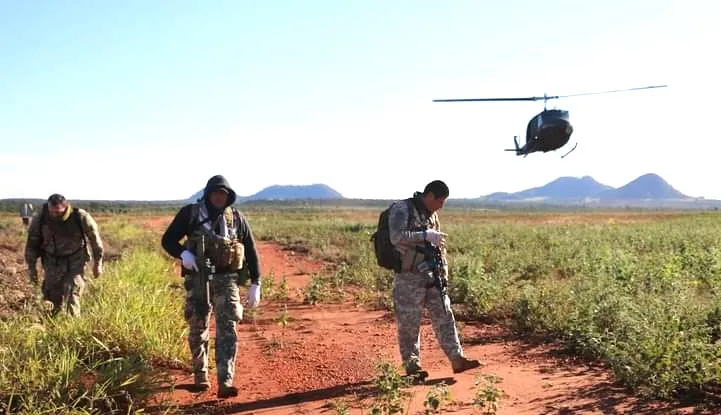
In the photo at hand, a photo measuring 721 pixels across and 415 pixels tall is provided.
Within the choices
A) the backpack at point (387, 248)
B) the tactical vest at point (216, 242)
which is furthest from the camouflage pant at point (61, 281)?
the backpack at point (387, 248)

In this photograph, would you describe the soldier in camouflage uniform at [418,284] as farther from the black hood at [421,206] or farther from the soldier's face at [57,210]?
the soldier's face at [57,210]

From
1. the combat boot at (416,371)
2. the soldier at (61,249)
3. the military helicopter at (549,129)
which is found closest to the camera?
the combat boot at (416,371)

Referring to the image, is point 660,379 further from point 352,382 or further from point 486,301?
point 486,301

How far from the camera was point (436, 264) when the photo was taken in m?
5.29

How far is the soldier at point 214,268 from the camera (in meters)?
4.85

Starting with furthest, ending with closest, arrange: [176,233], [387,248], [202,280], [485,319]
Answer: [485,319]
[387,248]
[176,233]
[202,280]

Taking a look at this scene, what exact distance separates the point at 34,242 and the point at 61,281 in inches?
19.1

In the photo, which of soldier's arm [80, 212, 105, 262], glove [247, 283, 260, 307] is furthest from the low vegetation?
soldier's arm [80, 212, 105, 262]

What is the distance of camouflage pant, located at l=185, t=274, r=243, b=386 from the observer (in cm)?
484

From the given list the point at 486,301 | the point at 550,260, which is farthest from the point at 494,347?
the point at 550,260

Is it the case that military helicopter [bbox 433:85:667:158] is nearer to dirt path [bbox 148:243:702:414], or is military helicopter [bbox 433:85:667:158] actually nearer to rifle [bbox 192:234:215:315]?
dirt path [bbox 148:243:702:414]

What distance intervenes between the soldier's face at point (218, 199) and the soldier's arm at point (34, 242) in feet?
8.07

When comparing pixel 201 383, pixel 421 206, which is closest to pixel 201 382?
pixel 201 383

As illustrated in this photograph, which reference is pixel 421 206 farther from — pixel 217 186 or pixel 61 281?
pixel 61 281
